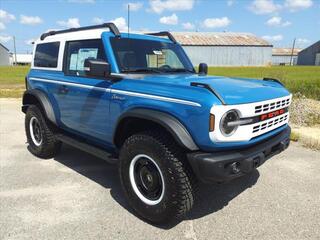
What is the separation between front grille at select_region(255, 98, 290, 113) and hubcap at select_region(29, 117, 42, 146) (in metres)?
3.83

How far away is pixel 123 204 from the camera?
404 cm

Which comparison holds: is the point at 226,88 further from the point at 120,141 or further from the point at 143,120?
the point at 120,141

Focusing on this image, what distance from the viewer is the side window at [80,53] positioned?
173 inches

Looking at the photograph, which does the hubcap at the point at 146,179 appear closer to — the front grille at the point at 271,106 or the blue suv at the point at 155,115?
the blue suv at the point at 155,115

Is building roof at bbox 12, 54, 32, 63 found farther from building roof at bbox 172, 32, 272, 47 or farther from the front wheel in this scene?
the front wheel

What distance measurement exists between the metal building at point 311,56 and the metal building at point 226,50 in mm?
13753

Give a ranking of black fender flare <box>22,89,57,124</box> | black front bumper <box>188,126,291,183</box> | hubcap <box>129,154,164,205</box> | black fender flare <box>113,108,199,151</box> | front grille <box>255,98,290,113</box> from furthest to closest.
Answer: black fender flare <box>22,89,57,124</box> < hubcap <box>129,154,164,205</box> < front grille <box>255,98,290,113</box> < black fender flare <box>113,108,199,151</box> < black front bumper <box>188,126,291,183</box>

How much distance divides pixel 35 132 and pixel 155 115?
133 inches

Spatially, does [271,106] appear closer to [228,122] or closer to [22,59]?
[228,122]

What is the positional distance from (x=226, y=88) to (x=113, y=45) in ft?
5.36

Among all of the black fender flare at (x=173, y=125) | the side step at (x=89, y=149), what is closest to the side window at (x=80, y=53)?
the side step at (x=89, y=149)

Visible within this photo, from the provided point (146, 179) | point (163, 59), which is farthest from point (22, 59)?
point (146, 179)

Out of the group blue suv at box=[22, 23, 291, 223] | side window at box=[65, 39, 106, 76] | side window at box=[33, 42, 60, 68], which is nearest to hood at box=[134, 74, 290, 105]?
blue suv at box=[22, 23, 291, 223]

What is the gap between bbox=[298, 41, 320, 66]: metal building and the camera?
3373 inches
